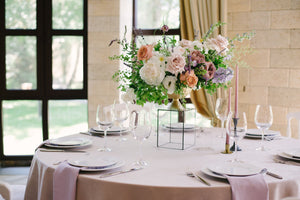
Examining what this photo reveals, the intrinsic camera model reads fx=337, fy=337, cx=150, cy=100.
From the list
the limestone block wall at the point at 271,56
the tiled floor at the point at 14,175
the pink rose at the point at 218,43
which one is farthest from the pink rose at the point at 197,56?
the tiled floor at the point at 14,175

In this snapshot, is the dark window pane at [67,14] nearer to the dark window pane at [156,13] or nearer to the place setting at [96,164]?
the dark window pane at [156,13]

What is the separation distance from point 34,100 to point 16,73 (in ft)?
1.40

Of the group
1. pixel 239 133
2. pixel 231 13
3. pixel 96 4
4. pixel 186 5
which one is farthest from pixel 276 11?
pixel 239 133

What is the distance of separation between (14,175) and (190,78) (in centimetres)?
306

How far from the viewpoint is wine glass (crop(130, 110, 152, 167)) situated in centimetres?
156

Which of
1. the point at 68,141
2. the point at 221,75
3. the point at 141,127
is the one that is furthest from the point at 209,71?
the point at 68,141

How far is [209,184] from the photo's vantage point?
52.9 inches

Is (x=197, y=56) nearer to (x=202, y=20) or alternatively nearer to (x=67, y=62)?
(x=202, y=20)

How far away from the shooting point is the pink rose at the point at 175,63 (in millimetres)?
1791

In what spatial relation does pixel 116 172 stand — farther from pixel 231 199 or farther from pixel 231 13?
pixel 231 13

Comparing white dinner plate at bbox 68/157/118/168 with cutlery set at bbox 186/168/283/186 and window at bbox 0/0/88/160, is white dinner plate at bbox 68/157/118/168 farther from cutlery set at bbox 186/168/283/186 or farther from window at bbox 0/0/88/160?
window at bbox 0/0/88/160

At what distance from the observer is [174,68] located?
5.90ft

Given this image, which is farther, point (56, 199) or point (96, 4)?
point (96, 4)

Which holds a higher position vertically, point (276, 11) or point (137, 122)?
point (276, 11)
